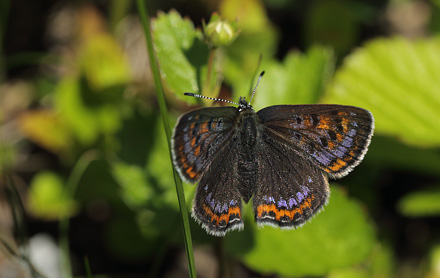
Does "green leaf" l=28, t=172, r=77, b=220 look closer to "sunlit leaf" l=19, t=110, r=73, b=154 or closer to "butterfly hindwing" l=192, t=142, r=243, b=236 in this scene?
"sunlit leaf" l=19, t=110, r=73, b=154

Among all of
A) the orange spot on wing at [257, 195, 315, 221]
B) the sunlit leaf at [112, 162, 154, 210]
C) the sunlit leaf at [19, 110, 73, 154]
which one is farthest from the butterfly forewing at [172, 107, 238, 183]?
the sunlit leaf at [19, 110, 73, 154]

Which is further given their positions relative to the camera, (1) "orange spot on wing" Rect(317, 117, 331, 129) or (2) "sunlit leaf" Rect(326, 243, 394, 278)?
(2) "sunlit leaf" Rect(326, 243, 394, 278)

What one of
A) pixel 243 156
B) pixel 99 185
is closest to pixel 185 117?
pixel 243 156

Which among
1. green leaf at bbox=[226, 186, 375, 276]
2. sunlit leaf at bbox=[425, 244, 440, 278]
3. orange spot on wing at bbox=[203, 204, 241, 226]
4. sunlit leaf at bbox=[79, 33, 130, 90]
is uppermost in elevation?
sunlit leaf at bbox=[79, 33, 130, 90]

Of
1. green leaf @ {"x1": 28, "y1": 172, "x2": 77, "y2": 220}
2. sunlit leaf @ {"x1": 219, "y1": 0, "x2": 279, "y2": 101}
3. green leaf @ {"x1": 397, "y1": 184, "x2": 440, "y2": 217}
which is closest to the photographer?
green leaf @ {"x1": 397, "y1": 184, "x2": 440, "y2": 217}

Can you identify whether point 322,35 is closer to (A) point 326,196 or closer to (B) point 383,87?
(B) point 383,87

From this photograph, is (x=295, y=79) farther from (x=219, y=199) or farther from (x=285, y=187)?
(x=219, y=199)
